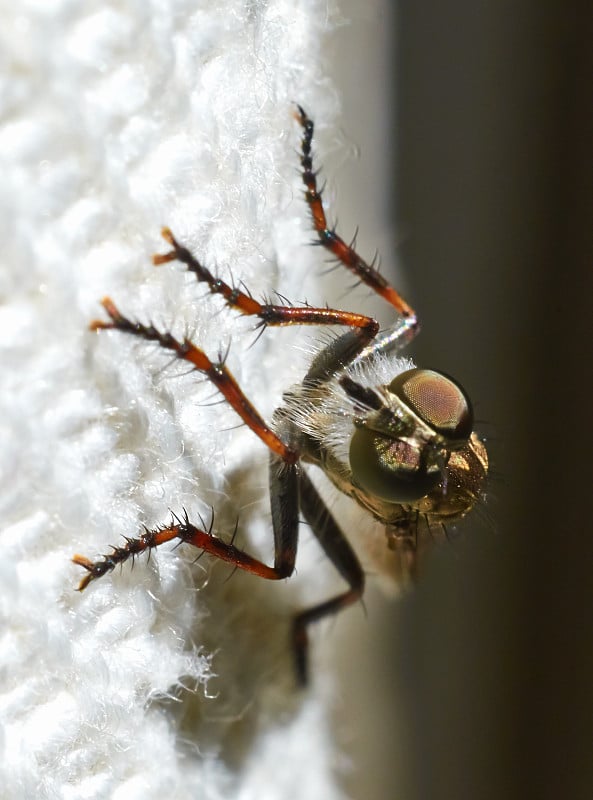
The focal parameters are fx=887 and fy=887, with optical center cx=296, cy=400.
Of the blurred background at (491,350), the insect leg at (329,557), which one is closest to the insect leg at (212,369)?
the insect leg at (329,557)

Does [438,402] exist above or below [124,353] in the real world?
below

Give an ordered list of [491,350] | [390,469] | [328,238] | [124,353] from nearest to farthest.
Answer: [124,353]
[390,469]
[328,238]
[491,350]

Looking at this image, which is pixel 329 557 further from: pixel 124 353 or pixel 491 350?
pixel 491 350

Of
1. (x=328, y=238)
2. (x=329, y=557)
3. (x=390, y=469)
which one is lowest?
(x=329, y=557)

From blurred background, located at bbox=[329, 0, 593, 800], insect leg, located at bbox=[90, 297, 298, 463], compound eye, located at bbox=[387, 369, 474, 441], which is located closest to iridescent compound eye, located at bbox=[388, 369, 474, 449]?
compound eye, located at bbox=[387, 369, 474, 441]

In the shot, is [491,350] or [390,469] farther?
[491,350]

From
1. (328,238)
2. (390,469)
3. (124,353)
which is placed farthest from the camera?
(328,238)

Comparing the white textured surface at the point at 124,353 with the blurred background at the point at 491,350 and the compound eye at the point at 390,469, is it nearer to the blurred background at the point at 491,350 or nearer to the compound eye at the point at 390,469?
the compound eye at the point at 390,469

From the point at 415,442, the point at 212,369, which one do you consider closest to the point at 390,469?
the point at 415,442

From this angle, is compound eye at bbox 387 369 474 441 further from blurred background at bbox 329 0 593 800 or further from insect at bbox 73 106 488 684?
blurred background at bbox 329 0 593 800
